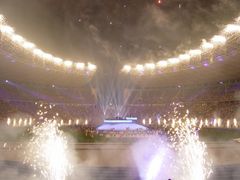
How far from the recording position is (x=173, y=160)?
826 inches

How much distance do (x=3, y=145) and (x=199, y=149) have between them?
12.2 metres

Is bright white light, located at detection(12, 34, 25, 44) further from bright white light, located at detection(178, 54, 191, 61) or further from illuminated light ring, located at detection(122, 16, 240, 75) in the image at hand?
bright white light, located at detection(178, 54, 191, 61)

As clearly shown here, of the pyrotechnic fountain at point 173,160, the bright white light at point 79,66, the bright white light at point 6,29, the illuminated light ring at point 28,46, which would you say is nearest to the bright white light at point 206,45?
the pyrotechnic fountain at point 173,160

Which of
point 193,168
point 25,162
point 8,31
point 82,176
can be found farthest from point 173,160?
point 8,31

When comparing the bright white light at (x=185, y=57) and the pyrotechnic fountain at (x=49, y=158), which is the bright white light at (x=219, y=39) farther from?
the pyrotechnic fountain at (x=49, y=158)

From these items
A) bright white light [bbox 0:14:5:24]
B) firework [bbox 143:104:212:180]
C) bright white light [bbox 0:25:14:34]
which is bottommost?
firework [bbox 143:104:212:180]

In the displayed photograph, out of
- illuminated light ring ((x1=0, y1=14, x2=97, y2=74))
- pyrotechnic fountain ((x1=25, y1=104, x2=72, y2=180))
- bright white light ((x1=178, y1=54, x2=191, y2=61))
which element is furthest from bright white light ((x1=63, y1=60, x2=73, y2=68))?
pyrotechnic fountain ((x1=25, y1=104, x2=72, y2=180))

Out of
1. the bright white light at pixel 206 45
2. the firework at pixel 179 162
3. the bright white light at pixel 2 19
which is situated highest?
the bright white light at pixel 2 19

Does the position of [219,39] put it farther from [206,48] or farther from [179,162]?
[179,162]

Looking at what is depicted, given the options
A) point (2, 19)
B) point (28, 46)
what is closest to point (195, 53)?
point (28, 46)

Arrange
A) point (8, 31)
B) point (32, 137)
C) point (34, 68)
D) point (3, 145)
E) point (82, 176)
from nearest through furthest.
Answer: point (82, 176) < point (3, 145) < point (32, 137) < point (8, 31) < point (34, 68)

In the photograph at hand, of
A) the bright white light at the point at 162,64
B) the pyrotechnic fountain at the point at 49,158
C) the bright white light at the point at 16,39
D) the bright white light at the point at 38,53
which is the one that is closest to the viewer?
the pyrotechnic fountain at the point at 49,158

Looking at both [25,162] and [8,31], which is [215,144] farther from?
[8,31]

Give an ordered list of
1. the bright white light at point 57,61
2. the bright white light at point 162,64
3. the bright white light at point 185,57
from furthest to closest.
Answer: the bright white light at point 162,64, the bright white light at point 57,61, the bright white light at point 185,57
